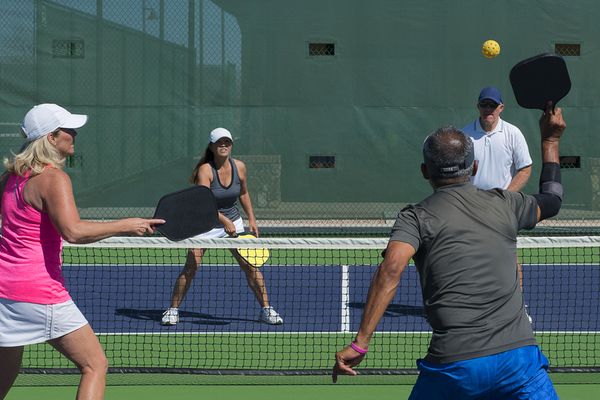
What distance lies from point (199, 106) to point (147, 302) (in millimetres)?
4706

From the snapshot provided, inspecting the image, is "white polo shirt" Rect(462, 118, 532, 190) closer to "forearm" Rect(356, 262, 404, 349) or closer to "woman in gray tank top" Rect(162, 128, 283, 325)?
"woman in gray tank top" Rect(162, 128, 283, 325)

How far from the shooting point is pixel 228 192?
8.04m

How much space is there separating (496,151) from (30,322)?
411cm

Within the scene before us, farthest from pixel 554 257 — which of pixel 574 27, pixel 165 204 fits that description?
pixel 165 204

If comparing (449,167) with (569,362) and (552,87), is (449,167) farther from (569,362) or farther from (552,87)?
(569,362)

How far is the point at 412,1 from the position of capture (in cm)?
1343

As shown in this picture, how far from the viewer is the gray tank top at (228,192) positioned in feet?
26.2

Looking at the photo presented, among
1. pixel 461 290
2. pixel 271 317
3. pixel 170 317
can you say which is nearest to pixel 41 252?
pixel 461 290

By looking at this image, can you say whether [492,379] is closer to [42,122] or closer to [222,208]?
[42,122]

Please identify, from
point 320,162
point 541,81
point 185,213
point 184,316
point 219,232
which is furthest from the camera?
point 320,162

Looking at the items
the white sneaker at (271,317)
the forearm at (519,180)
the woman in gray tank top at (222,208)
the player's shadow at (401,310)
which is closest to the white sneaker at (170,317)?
the woman in gray tank top at (222,208)

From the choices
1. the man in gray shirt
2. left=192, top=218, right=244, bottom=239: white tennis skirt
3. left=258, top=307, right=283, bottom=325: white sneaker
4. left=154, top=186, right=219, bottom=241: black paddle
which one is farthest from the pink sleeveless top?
left=258, top=307, right=283, bottom=325: white sneaker

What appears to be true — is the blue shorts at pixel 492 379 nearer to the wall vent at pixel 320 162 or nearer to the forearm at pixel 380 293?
the forearm at pixel 380 293

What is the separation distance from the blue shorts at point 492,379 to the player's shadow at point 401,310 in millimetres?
4798
